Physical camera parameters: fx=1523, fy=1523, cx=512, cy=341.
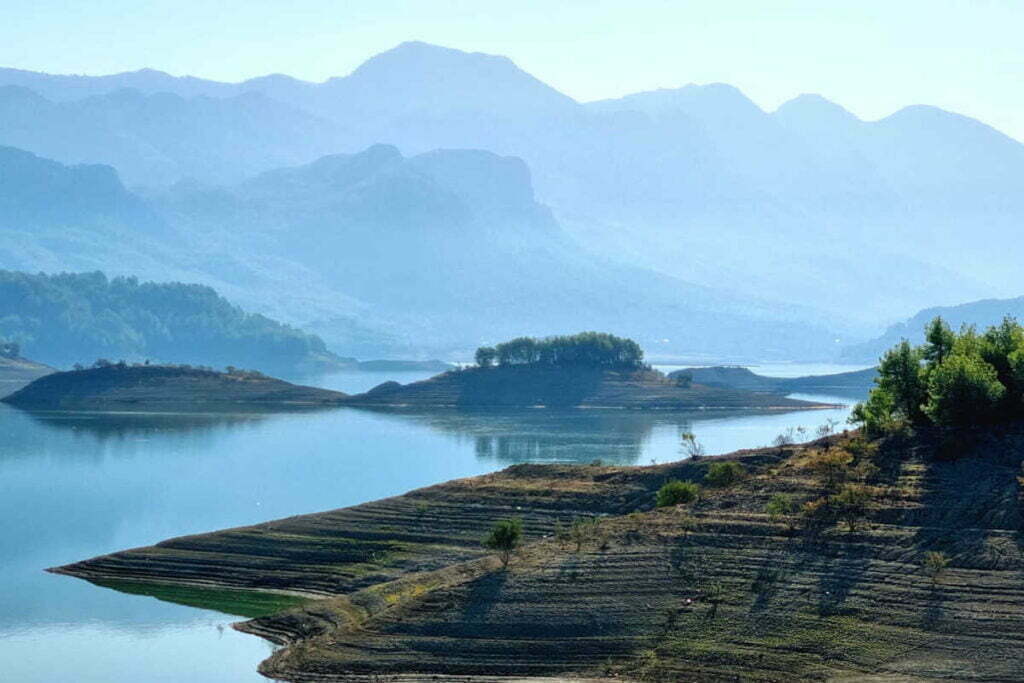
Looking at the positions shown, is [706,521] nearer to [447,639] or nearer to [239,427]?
[447,639]

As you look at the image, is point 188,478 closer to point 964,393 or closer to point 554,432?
point 554,432

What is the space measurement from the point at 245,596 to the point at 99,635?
624 centimetres

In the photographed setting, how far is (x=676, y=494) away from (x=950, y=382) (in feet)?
34.0

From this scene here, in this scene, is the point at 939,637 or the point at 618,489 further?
the point at 618,489

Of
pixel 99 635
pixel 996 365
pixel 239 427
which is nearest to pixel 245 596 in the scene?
pixel 99 635

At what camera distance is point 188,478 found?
314 ft

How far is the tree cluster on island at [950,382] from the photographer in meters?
52.4

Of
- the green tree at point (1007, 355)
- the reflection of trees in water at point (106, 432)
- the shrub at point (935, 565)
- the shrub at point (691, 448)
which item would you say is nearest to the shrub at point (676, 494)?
the shrub at point (691, 448)

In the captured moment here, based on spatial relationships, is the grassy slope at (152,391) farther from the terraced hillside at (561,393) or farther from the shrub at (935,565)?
the shrub at (935,565)

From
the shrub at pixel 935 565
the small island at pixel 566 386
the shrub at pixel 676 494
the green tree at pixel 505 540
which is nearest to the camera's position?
the shrub at pixel 935 565

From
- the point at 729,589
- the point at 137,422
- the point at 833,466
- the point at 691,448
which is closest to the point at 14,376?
the point at 137,422

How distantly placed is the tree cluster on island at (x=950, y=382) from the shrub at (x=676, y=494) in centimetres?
693

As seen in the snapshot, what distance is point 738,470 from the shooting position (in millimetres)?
57500

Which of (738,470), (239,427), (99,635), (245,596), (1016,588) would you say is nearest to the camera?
(1016,588)
